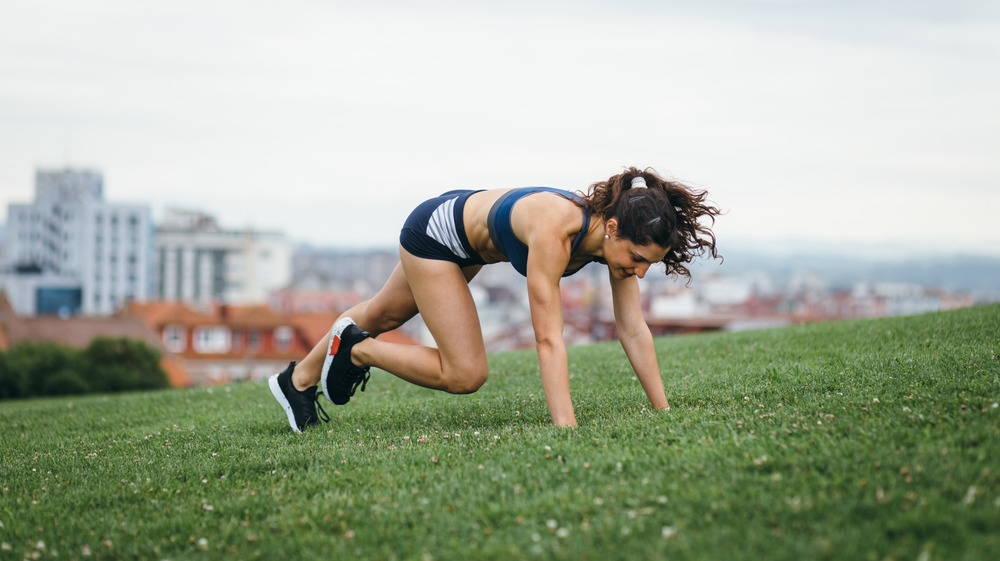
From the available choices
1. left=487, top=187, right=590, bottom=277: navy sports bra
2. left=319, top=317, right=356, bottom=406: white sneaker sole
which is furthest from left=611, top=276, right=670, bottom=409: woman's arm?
left=319, top=317, right=356, bottom=406: white sneaker sole

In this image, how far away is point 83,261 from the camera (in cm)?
13425

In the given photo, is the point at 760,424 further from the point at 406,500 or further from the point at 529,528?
the point at 406,500

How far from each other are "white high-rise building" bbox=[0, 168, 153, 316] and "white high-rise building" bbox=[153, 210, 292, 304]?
1518 cm

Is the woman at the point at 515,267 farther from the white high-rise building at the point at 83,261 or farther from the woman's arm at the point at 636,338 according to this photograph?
the white high-rise building at the point at 83,261

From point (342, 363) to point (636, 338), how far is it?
2074 millimetres

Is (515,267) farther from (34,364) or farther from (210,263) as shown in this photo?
(210,263)

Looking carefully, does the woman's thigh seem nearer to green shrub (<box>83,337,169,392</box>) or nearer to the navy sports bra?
the navy sports bra

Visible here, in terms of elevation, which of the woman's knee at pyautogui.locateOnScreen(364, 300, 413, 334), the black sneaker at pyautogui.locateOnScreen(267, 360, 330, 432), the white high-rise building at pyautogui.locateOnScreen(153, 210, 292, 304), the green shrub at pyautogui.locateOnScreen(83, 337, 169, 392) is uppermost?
the woman's knee at pyautogui.locateOnScreen(364, 300, 413, 334)

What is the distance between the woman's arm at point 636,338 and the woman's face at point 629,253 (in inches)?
18.2

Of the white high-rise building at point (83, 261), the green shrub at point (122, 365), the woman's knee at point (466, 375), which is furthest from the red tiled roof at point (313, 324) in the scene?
the white high-rise building at point (83, 261)

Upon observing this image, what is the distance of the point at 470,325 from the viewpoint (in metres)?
5.43

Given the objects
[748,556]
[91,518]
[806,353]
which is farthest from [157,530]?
[806,353]

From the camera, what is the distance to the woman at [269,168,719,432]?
4.85 metres

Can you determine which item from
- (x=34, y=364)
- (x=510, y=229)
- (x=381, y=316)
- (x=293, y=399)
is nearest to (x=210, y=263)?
(x=34, y=364)
